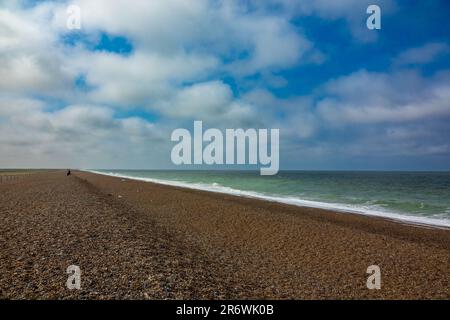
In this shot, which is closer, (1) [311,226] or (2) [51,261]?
(2) [51,261]

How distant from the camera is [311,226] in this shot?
18.8 meters

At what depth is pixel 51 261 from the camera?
9.77 metres

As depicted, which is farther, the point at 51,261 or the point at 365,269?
the point at 365,269

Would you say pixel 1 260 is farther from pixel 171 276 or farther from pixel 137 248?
pixel 171 276

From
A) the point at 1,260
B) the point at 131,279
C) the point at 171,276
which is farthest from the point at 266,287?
the point at 1,260
